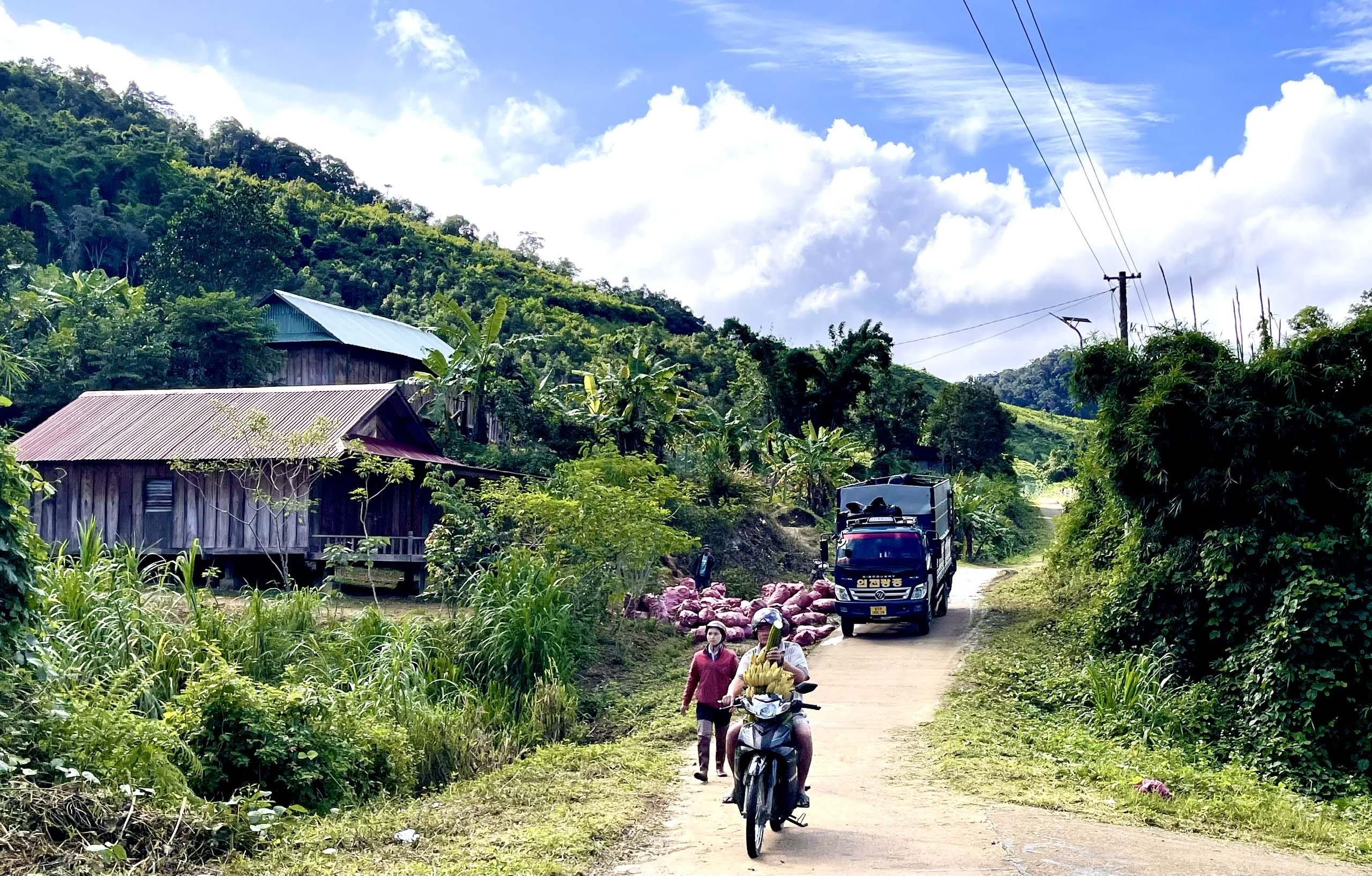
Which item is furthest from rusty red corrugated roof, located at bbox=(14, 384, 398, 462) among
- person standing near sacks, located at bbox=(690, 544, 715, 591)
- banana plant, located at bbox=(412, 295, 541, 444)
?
person standing near sacks, located at bbox=(690, 544, 715, 591)

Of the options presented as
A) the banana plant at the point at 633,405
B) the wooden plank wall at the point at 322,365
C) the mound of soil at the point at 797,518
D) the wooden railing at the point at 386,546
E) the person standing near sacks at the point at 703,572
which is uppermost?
the wooden plank wall at the point at 322,365

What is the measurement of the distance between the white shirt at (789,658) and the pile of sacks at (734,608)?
365 inches

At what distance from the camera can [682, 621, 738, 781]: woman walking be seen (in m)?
9.80

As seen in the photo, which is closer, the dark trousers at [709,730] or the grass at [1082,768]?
the grass at [1082,768]

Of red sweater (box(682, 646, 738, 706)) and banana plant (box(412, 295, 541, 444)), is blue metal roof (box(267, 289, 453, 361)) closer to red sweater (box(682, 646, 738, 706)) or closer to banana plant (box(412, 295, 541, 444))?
banana plant (box(412, 295, 541, 444))

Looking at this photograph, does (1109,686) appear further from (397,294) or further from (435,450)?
(397,294)

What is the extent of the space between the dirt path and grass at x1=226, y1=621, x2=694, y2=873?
0.41 m

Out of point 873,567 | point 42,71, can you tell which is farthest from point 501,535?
point 42,71

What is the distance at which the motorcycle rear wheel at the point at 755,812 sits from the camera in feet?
24.6

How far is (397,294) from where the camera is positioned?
5650 cm

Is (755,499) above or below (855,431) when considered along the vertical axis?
below

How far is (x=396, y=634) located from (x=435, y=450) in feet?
39.5

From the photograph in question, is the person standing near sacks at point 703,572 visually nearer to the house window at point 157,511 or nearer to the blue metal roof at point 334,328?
the house window at point 157,511

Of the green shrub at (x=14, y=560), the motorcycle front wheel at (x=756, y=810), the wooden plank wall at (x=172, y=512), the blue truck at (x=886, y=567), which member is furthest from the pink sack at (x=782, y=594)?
the green shrub at (x=14, y=560)
